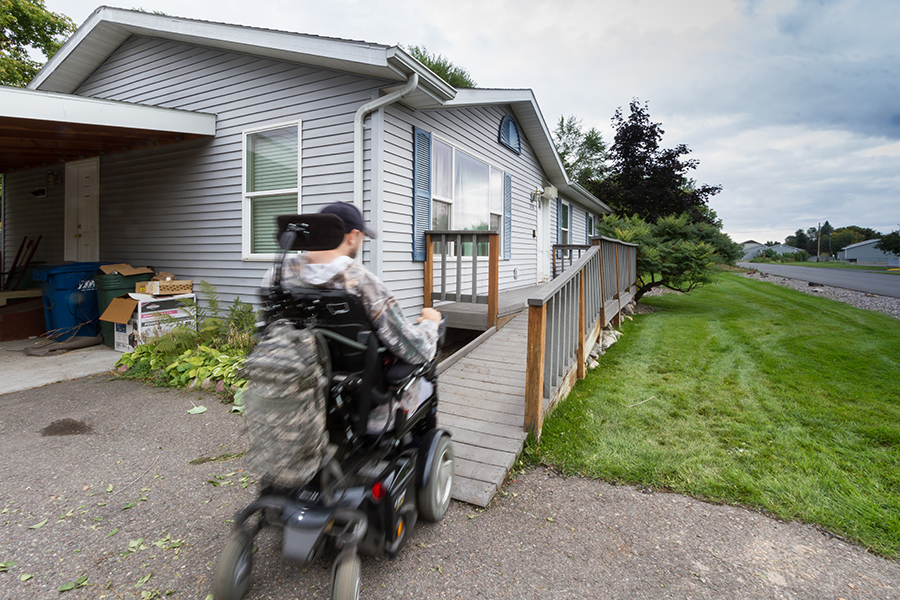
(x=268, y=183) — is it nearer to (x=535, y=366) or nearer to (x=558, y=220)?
(x=535, y=366)

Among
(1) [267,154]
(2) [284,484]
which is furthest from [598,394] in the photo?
(1) [267,154]

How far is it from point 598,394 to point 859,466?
72.3 inches

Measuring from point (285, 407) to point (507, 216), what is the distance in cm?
724

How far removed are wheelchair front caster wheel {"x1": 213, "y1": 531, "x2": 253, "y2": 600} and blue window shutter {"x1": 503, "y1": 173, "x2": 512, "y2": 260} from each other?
6795 mm

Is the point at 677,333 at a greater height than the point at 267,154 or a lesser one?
lesser

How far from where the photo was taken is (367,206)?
4711 millimetres

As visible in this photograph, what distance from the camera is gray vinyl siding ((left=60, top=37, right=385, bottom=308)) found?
16.1ft

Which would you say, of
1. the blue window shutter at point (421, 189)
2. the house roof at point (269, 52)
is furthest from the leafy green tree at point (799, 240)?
the blue window shutter at point (421, 189)

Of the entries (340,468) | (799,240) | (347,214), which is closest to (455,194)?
(347,214)

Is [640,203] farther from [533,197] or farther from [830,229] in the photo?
[830,229]

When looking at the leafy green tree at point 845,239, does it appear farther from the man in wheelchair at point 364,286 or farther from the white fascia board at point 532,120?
the man in wheelchair at point 364,286

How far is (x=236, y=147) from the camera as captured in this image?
5609mm

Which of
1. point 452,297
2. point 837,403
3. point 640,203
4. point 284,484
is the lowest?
point 837,403

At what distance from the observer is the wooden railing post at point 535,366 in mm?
2986
